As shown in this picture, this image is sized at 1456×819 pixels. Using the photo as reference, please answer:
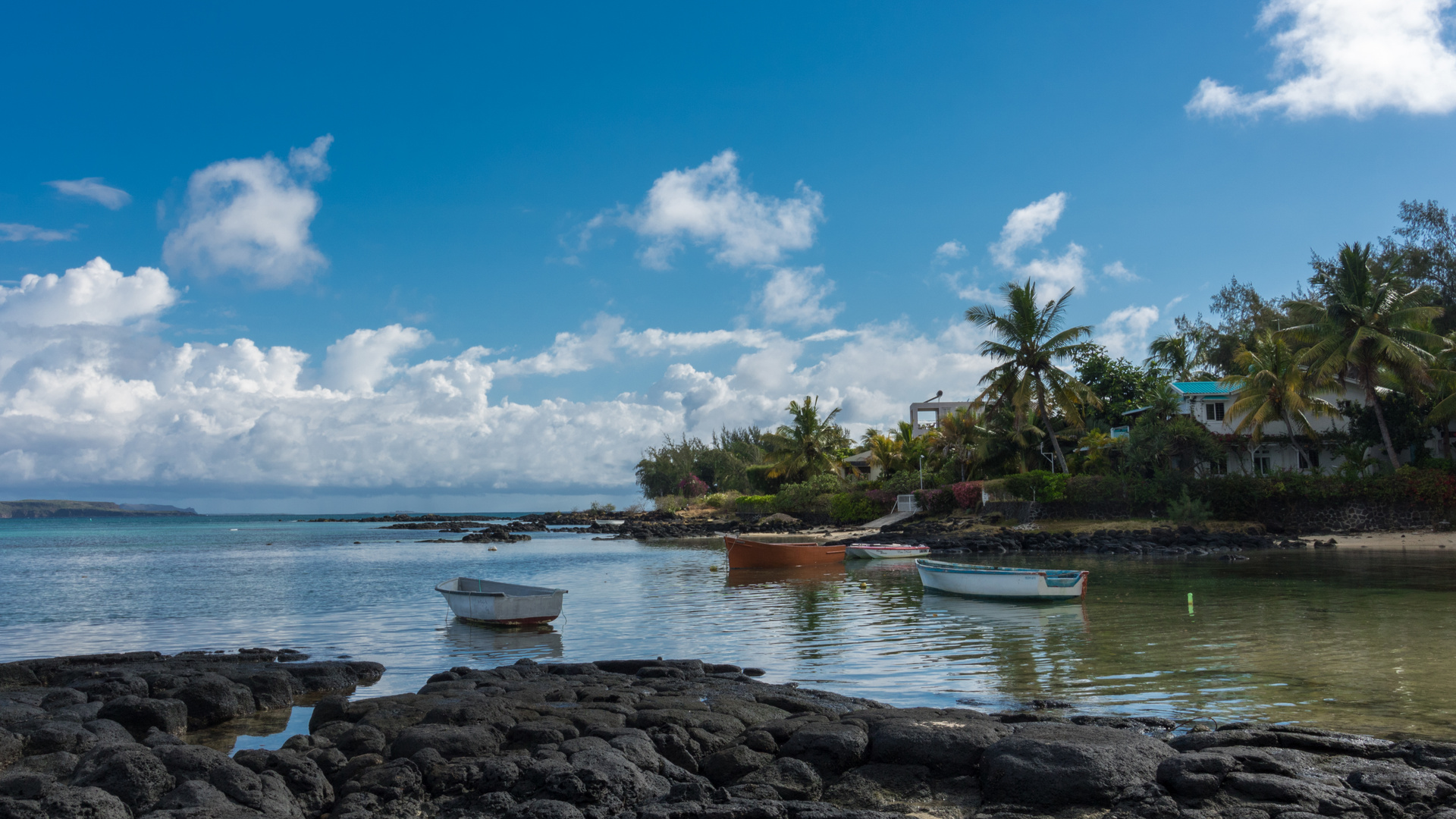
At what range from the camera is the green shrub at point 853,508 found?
180ft

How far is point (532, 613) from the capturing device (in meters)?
19.5

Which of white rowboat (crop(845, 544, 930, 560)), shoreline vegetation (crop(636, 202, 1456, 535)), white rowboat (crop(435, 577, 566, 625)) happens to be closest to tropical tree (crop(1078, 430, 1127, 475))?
shoreline vegetation (crop(636, 202, 1456, 535))

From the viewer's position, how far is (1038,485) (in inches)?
1761

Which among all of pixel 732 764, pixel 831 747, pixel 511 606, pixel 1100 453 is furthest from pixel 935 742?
pixel 1100 453

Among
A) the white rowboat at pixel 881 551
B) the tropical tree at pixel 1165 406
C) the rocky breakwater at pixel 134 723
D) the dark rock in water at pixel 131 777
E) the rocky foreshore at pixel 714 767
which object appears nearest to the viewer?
the rocky foreshore at pixel 714 767

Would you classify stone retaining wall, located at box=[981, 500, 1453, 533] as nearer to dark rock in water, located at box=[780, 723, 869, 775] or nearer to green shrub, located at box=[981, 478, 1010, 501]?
green shrub, located at box=[981, 478, 1010, 501]

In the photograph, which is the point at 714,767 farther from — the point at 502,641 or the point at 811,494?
the point at 811,494

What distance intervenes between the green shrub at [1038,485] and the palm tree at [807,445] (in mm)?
18905

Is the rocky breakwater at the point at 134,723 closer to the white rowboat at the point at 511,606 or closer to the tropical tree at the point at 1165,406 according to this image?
the white rowboat at the point at 511,606

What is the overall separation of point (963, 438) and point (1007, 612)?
3042 centimetres

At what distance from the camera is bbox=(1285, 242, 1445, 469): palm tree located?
1400 inches

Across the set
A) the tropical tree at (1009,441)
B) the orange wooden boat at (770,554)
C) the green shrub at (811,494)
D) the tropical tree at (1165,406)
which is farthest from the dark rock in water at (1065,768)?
the green shrub at (811,494)

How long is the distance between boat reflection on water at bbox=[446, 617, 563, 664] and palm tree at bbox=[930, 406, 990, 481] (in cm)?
3433

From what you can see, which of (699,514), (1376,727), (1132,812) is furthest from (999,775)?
(699,514)
